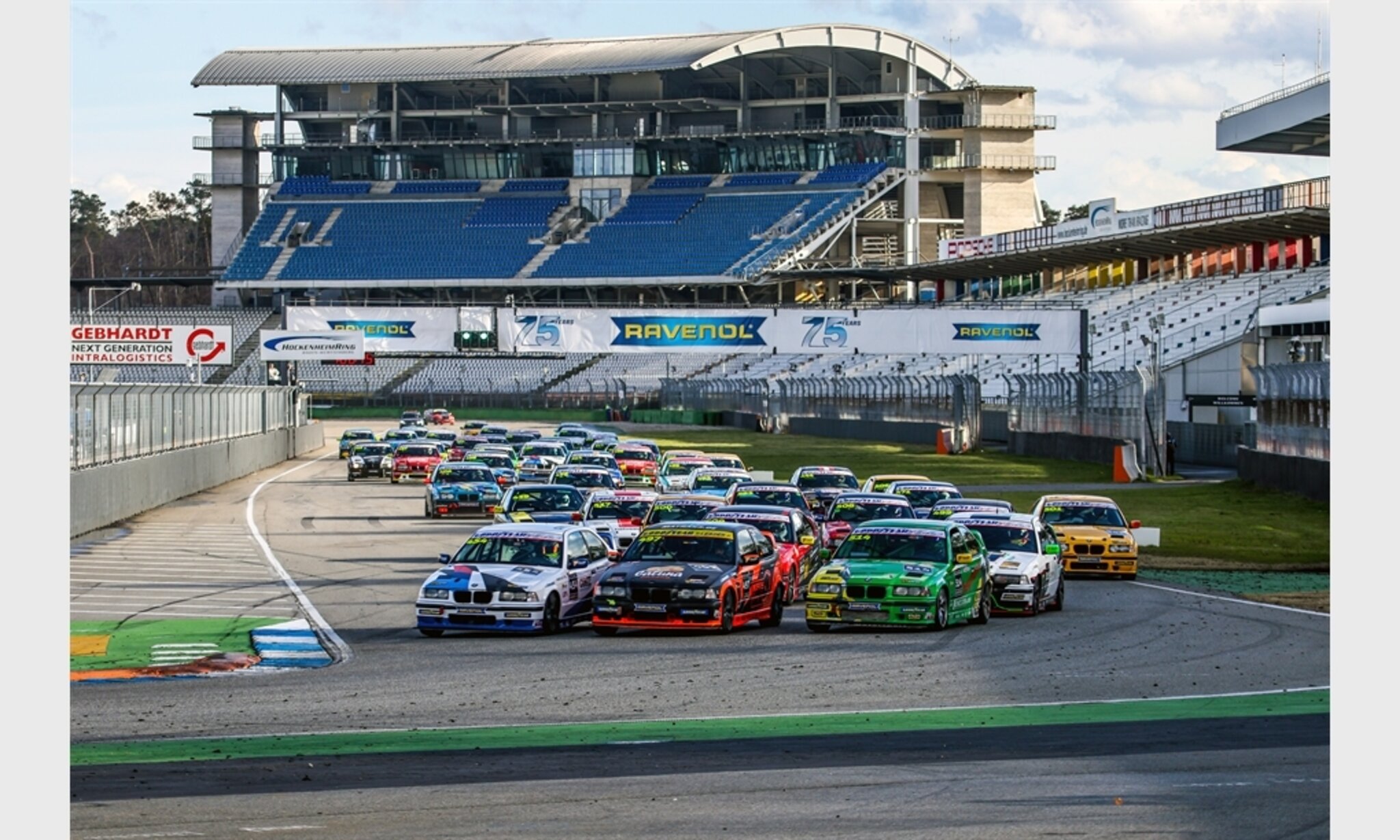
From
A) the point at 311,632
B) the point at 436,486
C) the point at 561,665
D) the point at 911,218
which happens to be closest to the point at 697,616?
the point at 561,665

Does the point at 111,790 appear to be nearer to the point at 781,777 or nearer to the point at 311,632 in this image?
the point at 781,777

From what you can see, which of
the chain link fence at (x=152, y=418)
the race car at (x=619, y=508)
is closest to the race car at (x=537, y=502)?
the race car at (x=619, y=508)

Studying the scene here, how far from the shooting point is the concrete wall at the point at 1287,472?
4100 cm

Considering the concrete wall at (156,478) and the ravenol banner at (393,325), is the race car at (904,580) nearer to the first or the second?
the concrete wall at (156,478)

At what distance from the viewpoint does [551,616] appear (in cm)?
2211

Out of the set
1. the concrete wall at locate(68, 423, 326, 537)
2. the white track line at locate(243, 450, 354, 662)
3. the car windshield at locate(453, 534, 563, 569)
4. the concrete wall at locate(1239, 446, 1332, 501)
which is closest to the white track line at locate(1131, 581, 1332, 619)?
the car windshield at locate(453, 534, 563, 569)

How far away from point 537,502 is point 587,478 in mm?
7358

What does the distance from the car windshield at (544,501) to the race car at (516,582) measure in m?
9.07

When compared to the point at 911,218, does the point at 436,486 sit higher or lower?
lower

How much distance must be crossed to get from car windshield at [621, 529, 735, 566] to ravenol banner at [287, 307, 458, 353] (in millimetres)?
48579

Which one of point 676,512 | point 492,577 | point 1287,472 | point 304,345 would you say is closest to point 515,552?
point 492,577

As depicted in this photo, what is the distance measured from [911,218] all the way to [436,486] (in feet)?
268

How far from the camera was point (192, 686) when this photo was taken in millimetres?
17906

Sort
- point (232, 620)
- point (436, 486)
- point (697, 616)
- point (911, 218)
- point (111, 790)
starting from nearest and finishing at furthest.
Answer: point (111, 790) → point (697, 616) → point (232, 620) → point (436, 486) → point (911, 218)
